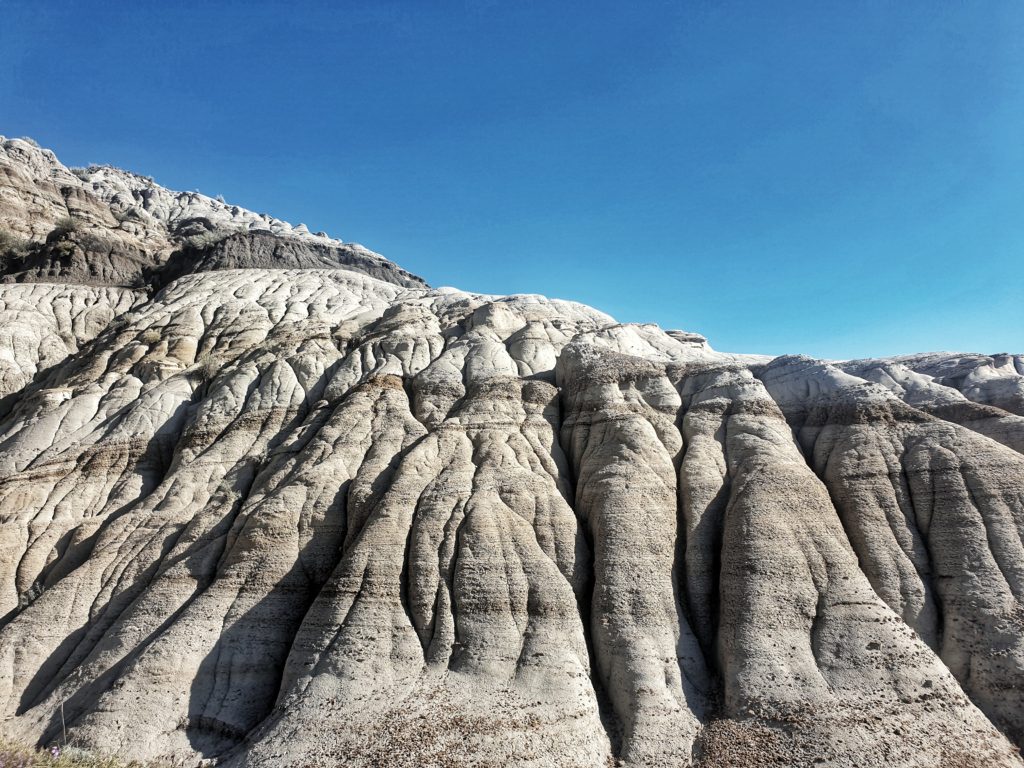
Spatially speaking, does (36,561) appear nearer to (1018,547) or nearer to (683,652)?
(683,652)

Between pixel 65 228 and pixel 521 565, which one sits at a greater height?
pixel 65 228

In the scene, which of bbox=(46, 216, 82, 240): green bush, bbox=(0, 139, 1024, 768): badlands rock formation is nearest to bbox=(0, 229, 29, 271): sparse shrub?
bbox=(46, 216, 82, 240): green bush

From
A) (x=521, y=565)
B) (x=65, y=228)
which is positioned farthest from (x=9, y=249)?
(x=521, y=565)

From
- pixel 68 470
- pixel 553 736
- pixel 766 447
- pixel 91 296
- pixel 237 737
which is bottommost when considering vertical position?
pixel 237 737

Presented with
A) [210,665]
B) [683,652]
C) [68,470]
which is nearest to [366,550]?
[210,665]

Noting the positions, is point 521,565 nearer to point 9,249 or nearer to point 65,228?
point 65,228

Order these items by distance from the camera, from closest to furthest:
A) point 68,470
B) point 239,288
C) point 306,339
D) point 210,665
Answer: point 210,665, point 68,470, point 306,339, point 239,288

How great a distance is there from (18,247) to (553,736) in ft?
316

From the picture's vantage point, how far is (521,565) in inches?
836

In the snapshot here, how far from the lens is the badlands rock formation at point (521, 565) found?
16.7 metres

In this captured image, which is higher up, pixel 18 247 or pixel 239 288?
pixel 18 247

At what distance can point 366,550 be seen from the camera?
71.5 feet

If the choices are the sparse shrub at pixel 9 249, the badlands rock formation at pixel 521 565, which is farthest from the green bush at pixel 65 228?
the badlands rock formation at pixel 521 565

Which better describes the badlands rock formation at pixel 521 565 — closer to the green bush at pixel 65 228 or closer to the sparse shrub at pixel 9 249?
the green bush at pixel 65 228
